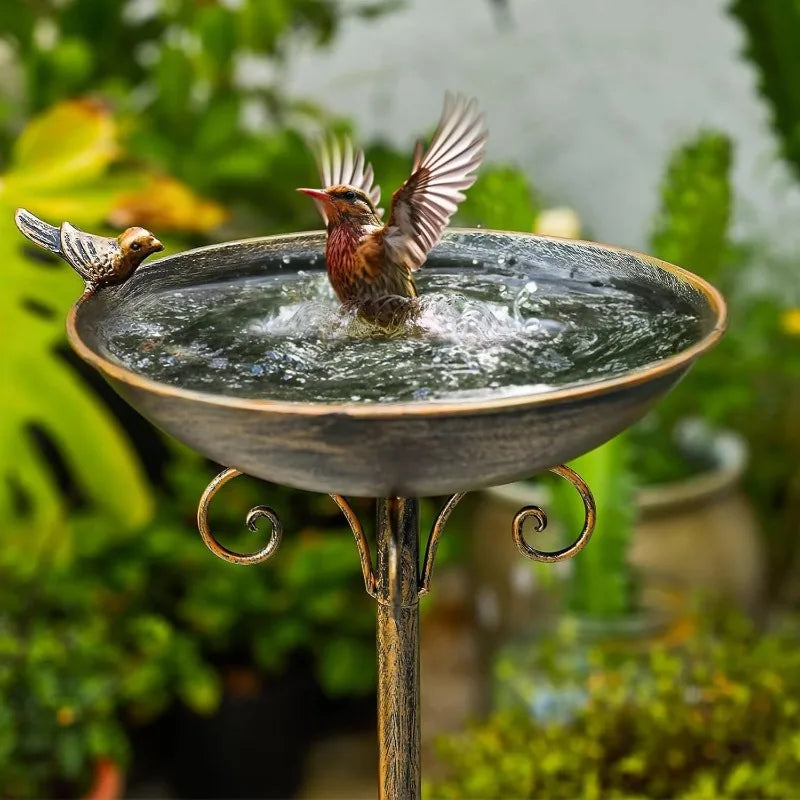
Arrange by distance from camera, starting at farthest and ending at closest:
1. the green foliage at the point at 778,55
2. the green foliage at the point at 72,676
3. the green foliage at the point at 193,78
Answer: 1. the green foliage at the point at 193,78
2. the green foliage at the point at 778,55
3. the green foliage at the point at 72,676

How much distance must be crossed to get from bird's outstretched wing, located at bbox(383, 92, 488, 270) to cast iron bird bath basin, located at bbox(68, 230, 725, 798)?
50 millimetres

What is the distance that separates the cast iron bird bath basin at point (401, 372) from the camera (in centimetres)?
61

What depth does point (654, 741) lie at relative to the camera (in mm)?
1294

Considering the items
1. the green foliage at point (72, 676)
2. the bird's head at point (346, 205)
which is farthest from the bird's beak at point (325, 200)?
the green foliage at point (72, 676)

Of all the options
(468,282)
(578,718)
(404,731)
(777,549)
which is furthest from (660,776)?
(777,549)

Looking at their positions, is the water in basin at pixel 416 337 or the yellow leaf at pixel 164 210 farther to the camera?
the yellow leaf at pixel 164 210

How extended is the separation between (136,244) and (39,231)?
0.06 metres

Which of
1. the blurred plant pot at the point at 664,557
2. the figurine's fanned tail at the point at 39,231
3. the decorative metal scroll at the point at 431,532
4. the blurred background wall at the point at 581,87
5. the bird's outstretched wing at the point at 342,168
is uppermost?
the blurred background wall at the point at 581,87

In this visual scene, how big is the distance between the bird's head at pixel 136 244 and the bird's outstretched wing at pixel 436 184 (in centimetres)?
15

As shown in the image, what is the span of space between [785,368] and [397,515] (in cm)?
131

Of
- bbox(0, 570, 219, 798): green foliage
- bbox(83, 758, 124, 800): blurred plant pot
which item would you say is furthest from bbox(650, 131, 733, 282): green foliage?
bbox(83, 758, 124, 800): blurred plant pot

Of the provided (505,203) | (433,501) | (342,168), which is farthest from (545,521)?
(433,501)

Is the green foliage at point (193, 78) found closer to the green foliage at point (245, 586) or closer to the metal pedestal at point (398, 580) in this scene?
the green foliage at point (245, 586)

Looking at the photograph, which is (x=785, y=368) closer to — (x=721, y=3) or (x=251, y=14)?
(x=721, y=3)
